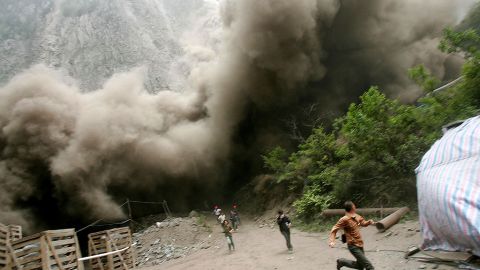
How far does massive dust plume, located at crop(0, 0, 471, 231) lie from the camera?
72.1ft

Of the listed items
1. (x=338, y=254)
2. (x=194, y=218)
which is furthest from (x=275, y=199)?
(x=338, y=254)

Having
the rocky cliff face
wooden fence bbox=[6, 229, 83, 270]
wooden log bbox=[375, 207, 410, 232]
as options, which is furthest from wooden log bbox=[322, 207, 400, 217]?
the rocky cliff face

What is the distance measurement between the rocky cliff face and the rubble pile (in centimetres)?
1775

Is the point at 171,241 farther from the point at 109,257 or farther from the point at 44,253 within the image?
the point at 44,253

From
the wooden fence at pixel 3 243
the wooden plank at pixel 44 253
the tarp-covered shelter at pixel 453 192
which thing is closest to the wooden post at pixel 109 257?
the wooden fence at pixel 3 243

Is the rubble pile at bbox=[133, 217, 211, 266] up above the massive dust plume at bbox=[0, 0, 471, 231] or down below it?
below

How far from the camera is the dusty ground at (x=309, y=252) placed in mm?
7453

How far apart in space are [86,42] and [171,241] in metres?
23.7

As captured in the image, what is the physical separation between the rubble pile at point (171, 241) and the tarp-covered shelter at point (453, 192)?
447 inches

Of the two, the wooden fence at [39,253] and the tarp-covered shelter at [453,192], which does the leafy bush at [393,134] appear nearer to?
the tarp-covered shelter at [453,192]

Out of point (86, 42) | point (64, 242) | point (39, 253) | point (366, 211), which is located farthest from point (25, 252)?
point (86, 42)

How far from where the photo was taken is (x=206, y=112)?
→ 27953mm

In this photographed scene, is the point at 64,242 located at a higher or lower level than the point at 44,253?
higher

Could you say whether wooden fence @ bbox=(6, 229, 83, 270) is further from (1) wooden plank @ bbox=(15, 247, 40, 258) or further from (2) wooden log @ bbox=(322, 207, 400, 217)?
(2) wooden log @ bbox=(322, 207, 400, 217)
